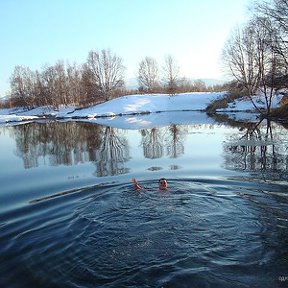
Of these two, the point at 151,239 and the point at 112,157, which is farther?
the point at 112,157

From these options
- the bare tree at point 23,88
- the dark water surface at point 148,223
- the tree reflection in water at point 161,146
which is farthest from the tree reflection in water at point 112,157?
the bare tree at point 23,88

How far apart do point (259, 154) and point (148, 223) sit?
8.46m

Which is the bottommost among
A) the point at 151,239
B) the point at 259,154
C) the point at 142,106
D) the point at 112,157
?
the point at 151,239

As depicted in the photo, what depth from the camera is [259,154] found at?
14461mm

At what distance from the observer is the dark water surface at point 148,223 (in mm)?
5402

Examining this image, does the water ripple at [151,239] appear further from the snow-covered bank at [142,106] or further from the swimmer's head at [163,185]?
the snow-covered bank at [142,106]

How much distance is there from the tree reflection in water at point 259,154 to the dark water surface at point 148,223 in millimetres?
67

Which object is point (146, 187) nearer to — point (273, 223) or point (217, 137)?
point (273, 223)

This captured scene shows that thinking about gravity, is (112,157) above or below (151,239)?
above

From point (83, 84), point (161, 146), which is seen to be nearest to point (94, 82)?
point (83, 84)

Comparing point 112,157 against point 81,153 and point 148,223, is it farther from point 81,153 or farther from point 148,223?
point 148,223

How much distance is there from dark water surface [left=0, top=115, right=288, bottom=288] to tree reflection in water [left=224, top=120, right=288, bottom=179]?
2.6 inches

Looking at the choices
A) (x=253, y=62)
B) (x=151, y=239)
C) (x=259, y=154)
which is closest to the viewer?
(x=151, y=239)

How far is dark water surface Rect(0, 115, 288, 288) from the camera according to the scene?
540cm
